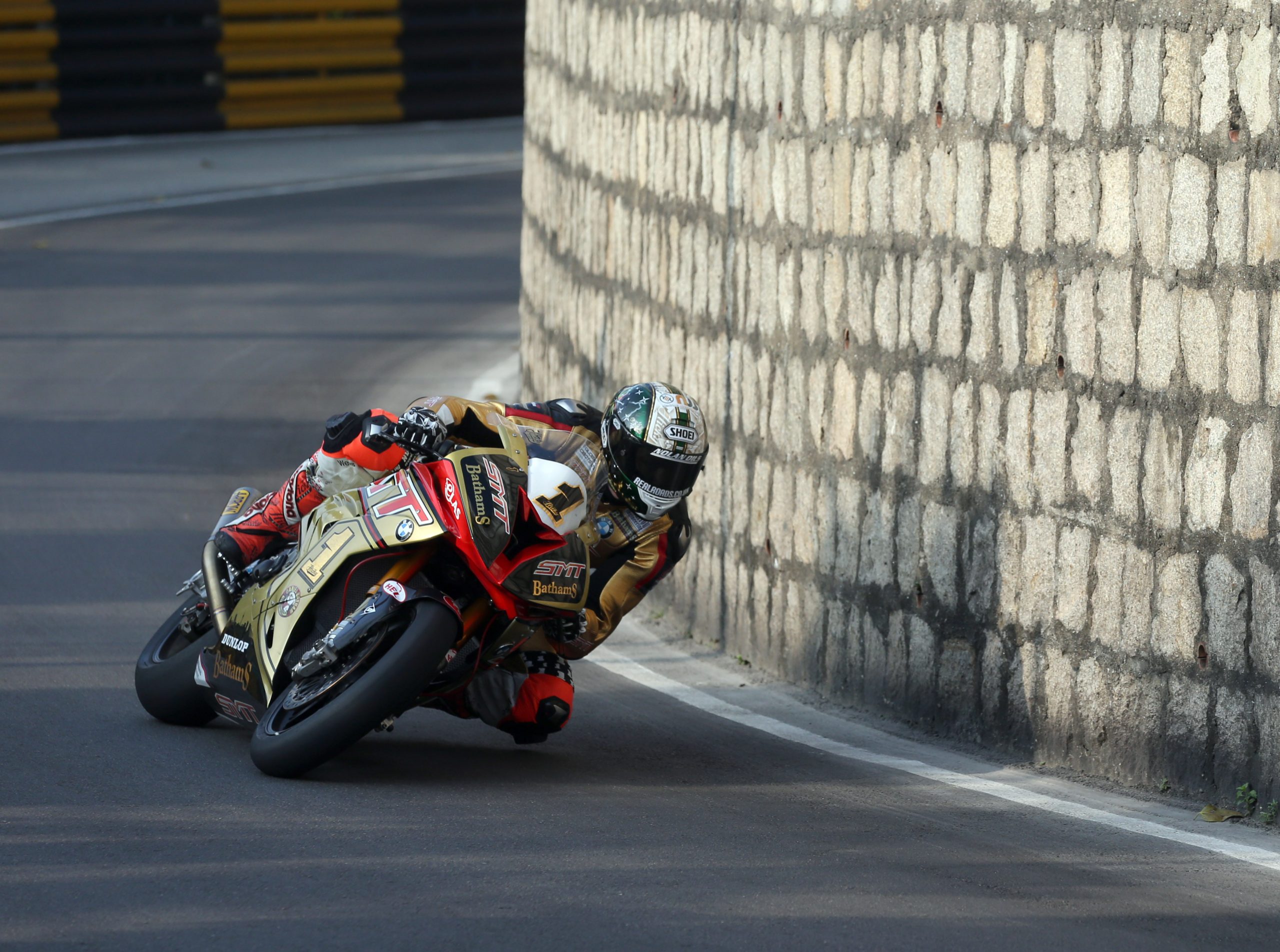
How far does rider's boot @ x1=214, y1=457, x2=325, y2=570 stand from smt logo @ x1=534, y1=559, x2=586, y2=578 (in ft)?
3.71

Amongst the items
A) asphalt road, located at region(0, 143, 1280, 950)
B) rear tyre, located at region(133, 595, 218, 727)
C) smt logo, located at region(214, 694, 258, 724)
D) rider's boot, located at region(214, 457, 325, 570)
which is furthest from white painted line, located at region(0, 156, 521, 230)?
smt logo, located at region(214, 694, 258, 724)

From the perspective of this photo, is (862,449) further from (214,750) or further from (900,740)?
(214,750)

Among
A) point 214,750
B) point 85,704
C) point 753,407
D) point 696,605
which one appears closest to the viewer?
point 214,750

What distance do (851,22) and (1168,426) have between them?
2.36 m

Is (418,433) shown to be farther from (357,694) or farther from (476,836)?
(476,836)

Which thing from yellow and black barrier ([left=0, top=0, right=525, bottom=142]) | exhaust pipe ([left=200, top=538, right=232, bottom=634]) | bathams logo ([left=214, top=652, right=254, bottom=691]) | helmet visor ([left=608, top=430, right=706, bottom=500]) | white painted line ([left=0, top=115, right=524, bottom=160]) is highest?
yellow and black barrier ([left=0, top=0, right=525, bottom=142])

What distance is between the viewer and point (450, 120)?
26.1 meters

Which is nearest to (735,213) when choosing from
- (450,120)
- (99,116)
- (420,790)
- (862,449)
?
(862,449)

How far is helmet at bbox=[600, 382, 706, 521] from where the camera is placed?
6.22 meters

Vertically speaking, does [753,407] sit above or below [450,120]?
below

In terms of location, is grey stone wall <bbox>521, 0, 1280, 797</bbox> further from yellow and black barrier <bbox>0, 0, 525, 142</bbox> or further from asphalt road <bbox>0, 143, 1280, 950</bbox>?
yellow and black barrier <bbox>0, 0, 525, 142</bbox>

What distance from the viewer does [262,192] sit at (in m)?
21.1

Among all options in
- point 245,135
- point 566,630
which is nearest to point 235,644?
point 566,630

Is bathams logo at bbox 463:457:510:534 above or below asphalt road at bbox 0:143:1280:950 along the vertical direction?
above
